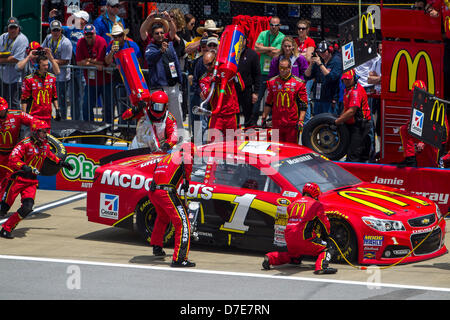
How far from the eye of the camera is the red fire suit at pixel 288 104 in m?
14.3

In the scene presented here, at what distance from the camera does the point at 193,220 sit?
1117cm

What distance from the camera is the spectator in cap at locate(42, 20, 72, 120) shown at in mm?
16656

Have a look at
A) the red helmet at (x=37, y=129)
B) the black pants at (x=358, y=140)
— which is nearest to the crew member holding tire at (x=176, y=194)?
the red helmet at (x=37, y=129)

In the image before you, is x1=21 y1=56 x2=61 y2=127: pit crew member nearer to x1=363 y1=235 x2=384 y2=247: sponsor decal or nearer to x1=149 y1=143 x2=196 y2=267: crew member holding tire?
x1=149 y1=143 x2=196 y2=267: crew member holding tire

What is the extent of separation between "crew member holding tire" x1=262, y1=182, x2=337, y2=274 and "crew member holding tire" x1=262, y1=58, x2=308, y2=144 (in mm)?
4189

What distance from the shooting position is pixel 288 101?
46.9 ft

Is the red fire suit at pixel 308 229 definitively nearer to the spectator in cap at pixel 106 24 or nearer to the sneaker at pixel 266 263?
the sneaker at pixel 266 263

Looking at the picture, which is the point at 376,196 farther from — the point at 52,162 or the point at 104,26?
the point at 104,26

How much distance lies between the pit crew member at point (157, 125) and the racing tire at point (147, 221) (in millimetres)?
1149

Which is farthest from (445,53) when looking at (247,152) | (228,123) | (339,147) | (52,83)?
(52,83)

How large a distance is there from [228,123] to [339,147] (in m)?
1.91

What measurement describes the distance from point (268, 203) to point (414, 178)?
3.65 m

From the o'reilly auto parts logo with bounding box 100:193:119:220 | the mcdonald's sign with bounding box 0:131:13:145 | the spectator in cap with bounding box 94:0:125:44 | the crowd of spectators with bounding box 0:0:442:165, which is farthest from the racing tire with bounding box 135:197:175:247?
the spectator in cap with bounding box 94:0:125:44

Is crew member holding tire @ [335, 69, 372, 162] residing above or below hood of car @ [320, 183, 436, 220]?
above
